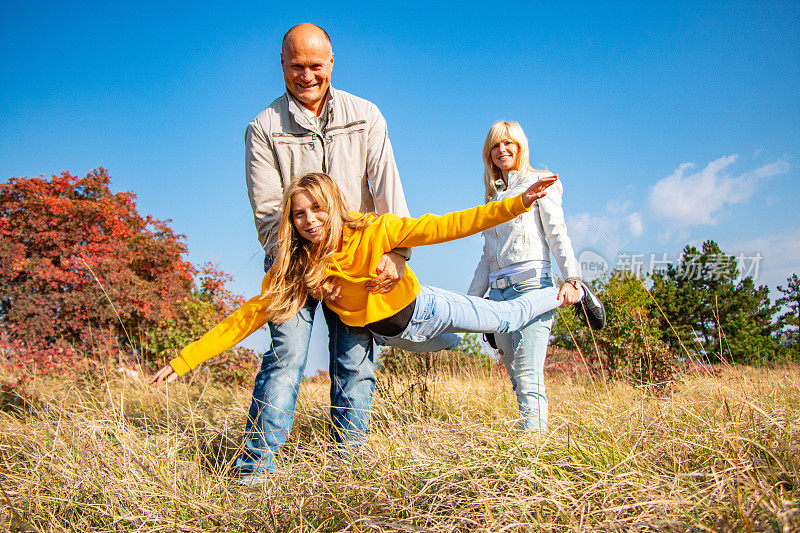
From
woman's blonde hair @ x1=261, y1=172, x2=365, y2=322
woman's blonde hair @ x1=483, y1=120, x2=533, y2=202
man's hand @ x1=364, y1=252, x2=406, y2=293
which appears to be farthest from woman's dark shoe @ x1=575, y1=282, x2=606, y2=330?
woman's blonde hair @ x1=261, y1=172, x2=365, y2=322

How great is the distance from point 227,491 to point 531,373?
5.39 ft

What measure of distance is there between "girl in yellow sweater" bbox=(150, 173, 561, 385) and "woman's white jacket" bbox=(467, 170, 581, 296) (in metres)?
0.27

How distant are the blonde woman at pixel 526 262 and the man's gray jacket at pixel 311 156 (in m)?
0.63

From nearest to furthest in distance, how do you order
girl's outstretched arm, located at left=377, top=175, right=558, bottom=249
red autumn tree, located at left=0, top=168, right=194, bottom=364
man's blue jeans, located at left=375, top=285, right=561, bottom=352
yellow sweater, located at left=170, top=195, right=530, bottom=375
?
girl's outstretched arm, located at left=377, top=175, right=558, bottom=249 → yellow sweater, located at left=170, top=195, right=530, bottom=375 → man's blue jeans, located at left=375, top=285, right=561, bottom=352 → red autumn tree, located at left=0, top=168, right=194, bottom=364

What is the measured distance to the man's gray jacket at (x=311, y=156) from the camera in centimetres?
279

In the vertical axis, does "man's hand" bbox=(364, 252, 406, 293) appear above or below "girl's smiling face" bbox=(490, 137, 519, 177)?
below

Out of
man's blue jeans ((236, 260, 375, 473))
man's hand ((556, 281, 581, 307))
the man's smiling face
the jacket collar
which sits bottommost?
man's blue jeans ((236, 260, 375, 473))

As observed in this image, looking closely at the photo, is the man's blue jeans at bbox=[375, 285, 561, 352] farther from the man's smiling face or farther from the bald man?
the man's smiling face

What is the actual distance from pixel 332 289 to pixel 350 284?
0.10 meters

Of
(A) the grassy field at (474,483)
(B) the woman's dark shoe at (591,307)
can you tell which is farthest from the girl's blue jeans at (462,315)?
(A) the grassy field at (474,483)

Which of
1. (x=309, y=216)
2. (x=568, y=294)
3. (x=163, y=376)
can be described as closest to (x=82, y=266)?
(x=163, y=376)

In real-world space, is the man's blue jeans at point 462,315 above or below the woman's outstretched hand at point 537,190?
below

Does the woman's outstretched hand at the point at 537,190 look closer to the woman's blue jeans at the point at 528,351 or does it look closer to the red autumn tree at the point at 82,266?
the woman's blue jeans at the point at 528,351

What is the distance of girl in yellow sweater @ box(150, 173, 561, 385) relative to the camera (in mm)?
2523
